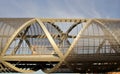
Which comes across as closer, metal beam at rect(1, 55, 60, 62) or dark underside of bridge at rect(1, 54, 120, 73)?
dark underside of bridge at rect(1, 54, 120, 73)

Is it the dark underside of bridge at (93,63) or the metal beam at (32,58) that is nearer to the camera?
the dark underside of bridge at (93,63)

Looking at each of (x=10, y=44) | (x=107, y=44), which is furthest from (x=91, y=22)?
(x=10, y=44)

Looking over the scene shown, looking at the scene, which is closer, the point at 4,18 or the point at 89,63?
the point at 89,63

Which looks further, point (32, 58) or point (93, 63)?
point (93, 63)

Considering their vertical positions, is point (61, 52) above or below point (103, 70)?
above

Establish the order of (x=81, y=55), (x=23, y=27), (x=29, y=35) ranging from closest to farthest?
(x=81, y=55) < (x=23, y=27) < (x=29, y=35)

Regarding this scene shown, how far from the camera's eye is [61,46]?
185 feet

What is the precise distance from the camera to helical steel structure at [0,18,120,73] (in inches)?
2063

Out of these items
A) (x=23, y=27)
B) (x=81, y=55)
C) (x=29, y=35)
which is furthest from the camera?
(x=29, y=35)

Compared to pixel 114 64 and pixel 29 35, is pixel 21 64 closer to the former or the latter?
pixel 29 35

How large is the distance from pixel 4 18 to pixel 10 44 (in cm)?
513

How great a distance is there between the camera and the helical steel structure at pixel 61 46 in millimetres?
52406

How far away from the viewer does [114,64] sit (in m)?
54.8

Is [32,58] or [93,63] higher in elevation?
[32,58]
